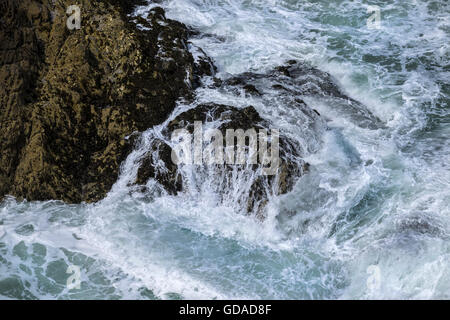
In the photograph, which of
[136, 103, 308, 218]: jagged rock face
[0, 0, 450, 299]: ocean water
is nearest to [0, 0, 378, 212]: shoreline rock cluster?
[136, 103, 308, 218]: jagged rock face

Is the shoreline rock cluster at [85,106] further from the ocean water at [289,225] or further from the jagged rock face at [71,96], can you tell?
the ocean water at [289,225]

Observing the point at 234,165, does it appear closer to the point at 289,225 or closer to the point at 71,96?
the point at 289,225

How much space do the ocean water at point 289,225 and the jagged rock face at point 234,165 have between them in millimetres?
136

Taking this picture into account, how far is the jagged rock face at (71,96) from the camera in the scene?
793cm

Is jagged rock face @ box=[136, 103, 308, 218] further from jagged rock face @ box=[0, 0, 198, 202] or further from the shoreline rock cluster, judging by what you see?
jagged rock face @ box=[0, 0, 198, 202]

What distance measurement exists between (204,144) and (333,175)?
2.08m

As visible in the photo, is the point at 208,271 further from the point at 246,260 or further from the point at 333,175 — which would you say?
the point at 333,175

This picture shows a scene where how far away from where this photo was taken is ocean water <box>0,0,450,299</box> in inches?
261

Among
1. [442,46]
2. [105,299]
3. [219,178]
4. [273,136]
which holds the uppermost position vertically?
[442,46]

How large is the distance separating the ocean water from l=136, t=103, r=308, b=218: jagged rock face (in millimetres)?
136

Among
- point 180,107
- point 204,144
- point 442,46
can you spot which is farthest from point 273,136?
point 442,46

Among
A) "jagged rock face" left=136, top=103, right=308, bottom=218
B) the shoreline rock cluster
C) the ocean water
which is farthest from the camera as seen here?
the shoreline rock cluster

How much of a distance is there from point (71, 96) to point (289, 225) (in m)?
3.94
